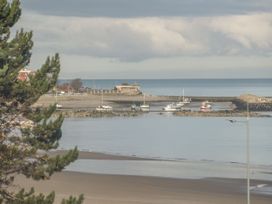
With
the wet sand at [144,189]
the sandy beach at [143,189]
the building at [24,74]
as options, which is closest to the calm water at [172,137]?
the sandy beach at [143,189]

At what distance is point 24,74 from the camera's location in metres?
20.9

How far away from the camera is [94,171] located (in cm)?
5441

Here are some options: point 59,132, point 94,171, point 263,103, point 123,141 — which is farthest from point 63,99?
point 59,132

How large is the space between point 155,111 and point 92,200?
104372 millimetres

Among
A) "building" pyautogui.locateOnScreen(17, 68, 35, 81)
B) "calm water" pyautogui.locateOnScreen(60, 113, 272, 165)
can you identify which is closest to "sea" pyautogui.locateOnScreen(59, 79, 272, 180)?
"calm water" pyautogui.locateOnScreen(60, 113, 272, 165)

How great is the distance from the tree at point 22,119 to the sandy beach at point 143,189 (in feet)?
60.6

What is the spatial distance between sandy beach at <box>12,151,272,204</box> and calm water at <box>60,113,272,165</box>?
1497cm

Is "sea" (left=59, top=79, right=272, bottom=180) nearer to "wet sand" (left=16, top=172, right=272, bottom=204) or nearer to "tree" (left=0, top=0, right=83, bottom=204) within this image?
"wet sand" (left=16, top=172, right=272, bottom=204)

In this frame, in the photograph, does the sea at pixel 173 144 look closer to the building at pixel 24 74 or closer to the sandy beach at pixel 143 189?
the sandy beach at pixel 143 189

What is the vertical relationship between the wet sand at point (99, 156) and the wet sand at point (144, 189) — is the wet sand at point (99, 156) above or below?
above

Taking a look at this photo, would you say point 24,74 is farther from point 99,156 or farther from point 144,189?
point 99,156

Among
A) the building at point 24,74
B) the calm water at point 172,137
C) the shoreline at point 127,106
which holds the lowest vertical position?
the calm water at point 172,137

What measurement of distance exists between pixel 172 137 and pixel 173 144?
926 centimetres

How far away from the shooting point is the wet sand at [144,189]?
4050 centimetres
